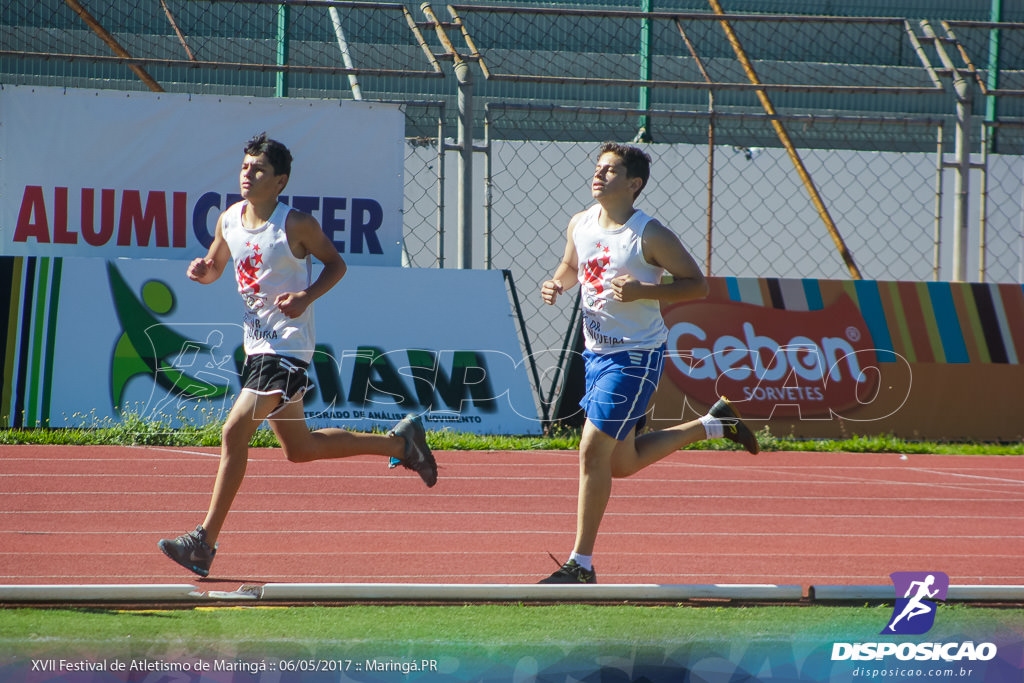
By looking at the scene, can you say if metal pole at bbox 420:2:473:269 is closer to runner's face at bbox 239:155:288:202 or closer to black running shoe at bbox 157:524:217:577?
runner's face at bbox 239:155:288:202

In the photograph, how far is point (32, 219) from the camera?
984 centimetres

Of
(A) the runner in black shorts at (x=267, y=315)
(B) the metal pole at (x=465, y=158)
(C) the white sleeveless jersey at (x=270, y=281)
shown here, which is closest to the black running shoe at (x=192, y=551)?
(A) the runner in black shorts at (x=267, y=315)

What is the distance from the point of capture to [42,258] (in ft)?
30.6

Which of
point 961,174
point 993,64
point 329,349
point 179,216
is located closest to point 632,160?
point 329,349

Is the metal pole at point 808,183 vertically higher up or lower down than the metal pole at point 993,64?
lower down

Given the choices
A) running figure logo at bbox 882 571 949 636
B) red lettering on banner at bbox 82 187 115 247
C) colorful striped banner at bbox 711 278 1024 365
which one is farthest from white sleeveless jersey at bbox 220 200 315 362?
colorful striped banner at bbox 711 278 1024 365

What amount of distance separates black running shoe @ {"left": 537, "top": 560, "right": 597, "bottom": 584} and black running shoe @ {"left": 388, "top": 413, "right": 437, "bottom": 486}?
1.17 metres

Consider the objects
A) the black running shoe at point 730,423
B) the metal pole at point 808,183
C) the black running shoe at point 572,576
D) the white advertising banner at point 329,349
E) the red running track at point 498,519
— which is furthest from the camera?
the metal pole at point 808,183

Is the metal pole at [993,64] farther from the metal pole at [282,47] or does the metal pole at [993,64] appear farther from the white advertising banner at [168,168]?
the metal pole at [282,47]

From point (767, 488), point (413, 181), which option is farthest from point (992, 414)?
point (413, 181)

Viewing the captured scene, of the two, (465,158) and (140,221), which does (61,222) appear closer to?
(140,221)

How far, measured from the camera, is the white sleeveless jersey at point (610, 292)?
4891 mm

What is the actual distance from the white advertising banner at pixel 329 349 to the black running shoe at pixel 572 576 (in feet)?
15.9

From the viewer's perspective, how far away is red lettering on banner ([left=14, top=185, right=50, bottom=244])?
9.81m
